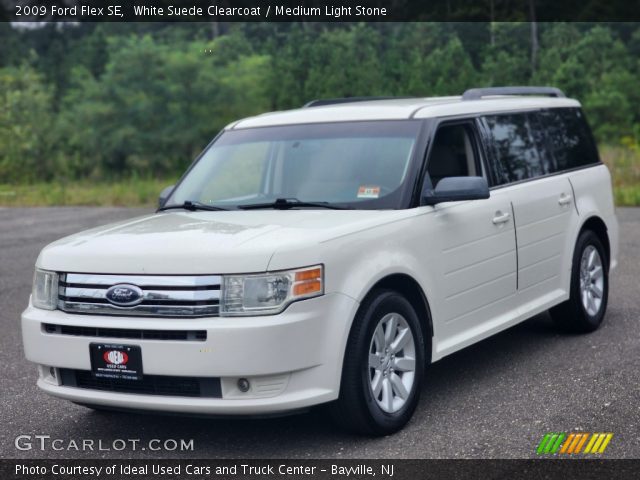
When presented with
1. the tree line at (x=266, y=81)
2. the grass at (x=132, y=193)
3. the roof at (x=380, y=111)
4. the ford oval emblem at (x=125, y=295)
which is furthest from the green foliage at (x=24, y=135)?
the ford oval emblem at (x=125, y=295)

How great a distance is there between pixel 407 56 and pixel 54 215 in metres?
28.1

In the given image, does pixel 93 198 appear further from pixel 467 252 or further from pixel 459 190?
pixel 459 190

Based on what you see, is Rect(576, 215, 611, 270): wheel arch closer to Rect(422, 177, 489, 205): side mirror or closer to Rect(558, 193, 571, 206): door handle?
Rect(558, 193, 571, 206): door handle

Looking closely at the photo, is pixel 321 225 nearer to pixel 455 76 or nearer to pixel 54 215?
pixel 54 215

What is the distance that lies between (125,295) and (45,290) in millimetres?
625

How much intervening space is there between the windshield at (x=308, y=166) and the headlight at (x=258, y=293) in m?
1.11

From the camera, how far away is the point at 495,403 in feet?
19.6

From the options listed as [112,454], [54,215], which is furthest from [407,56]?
[112,454]

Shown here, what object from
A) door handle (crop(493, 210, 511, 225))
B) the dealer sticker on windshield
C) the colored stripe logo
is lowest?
the colored stripe logo

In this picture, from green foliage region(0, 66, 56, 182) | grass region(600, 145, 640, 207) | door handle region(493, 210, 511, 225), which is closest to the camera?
door handle region(493, 210, 511, 225)

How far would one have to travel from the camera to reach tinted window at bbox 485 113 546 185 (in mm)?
6918

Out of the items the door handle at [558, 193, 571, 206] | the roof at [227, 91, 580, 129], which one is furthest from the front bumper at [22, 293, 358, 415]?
the door handle at [558, 193, 571, 206]

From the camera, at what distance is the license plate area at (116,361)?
16.2 ft

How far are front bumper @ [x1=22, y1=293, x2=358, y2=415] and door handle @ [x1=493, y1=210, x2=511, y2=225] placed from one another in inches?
68.8
